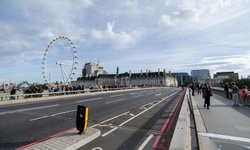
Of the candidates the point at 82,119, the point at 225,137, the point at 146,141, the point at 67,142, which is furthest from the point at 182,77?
the point at 67,142

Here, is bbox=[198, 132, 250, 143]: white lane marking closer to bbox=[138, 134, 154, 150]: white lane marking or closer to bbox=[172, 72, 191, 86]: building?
bbox=[138, 134, 154, 150]: white lane marking

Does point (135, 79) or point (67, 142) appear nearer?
point (67, 142)

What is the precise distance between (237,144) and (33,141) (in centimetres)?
627

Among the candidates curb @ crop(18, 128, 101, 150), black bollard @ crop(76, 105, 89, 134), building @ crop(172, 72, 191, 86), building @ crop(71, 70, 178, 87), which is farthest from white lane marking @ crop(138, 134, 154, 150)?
building @ crop(71, 70, 178, 87)

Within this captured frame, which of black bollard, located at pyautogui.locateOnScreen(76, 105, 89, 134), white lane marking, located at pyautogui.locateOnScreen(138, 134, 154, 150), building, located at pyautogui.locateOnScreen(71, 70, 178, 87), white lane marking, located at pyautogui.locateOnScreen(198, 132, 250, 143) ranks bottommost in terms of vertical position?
white lane marking, located at pyautogui.locateOnScreen(138, 134, 154, 150)

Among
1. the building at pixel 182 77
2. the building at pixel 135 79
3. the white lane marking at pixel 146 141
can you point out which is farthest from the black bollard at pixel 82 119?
the building at pixel 135 79

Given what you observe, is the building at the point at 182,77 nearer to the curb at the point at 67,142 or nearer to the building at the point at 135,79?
the building at the point at 135,79

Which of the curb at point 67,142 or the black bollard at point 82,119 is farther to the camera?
the black bollard at point 82,119

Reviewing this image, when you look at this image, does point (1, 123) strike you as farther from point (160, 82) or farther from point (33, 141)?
point (160, 82)

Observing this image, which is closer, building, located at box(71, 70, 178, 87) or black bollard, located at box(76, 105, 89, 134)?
black bollard, located at box(76, 105, 89, 134)

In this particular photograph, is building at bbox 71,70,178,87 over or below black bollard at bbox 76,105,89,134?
over

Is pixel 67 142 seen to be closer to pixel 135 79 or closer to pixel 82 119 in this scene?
pixel 82 119

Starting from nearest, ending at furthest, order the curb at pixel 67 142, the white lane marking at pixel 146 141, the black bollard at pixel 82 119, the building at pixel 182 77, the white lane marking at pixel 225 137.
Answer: the curb at pixel 67 142
the white lane marking at pixel 146 141
the white lane marking at pixel 225 137
the black bollard at pixel 82 119
the building at pixel 182 77

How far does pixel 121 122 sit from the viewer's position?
878cm
